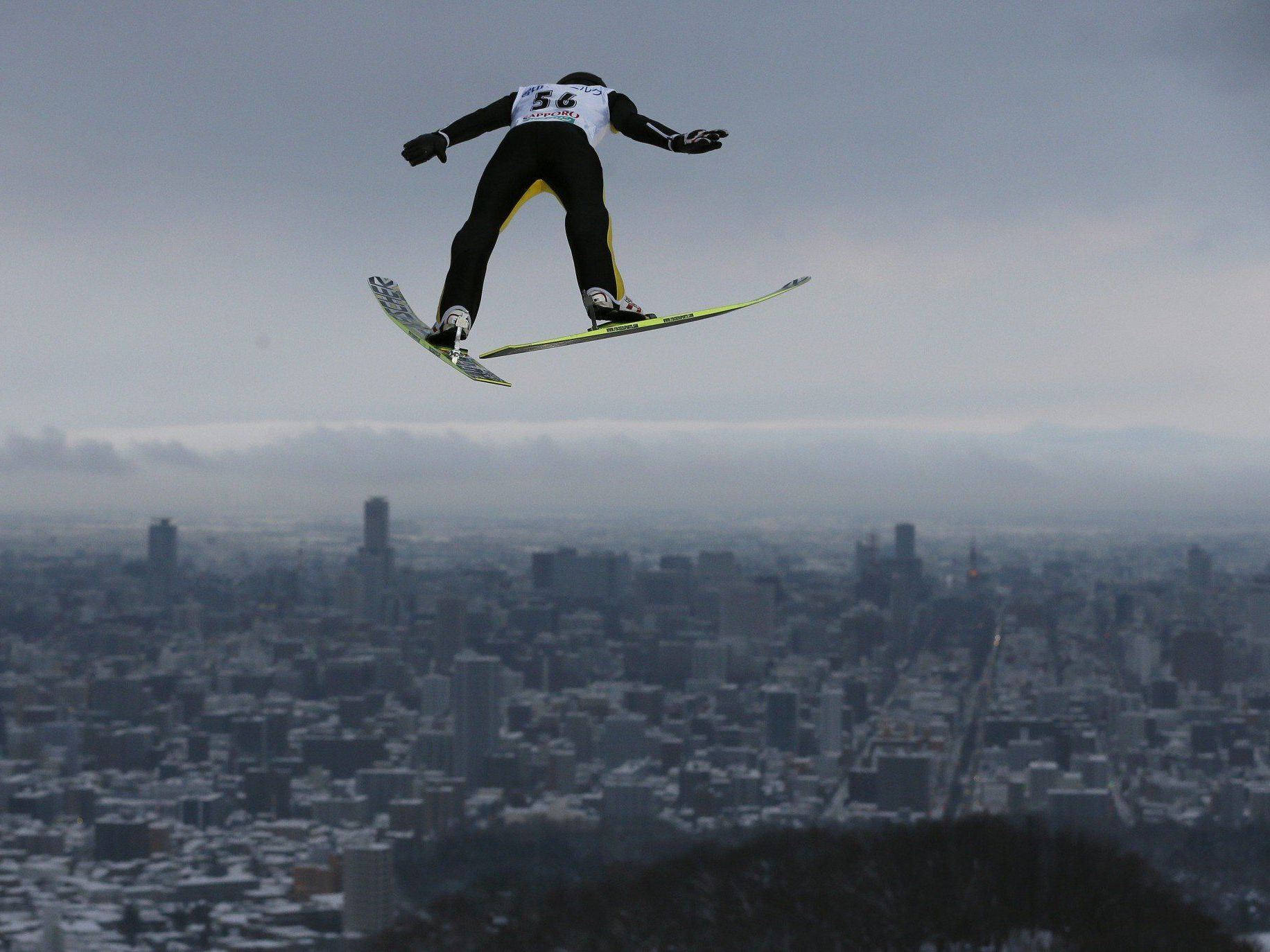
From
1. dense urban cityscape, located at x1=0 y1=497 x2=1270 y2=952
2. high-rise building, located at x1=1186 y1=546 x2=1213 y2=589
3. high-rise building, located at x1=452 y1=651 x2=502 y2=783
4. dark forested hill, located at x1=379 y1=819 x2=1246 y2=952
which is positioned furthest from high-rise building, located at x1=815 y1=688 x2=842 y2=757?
dark forested hill, located at x1=379 y1=819 x2=1246 y2=952

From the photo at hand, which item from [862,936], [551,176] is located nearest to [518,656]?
[862,936]

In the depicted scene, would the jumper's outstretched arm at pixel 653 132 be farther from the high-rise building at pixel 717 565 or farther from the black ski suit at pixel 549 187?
the high-rise building at pixel 717 565

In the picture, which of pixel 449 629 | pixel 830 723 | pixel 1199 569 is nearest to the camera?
pixel 830 723

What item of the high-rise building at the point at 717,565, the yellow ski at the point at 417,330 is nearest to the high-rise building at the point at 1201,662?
the high-rise building at the point at 717,565

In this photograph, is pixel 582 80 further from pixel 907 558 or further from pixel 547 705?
pixel 907 558

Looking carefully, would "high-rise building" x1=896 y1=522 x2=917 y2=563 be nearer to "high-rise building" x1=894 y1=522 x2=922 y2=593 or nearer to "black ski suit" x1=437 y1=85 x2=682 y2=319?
"high-rise building" x1=894 y1=522 x2=922 y2=593

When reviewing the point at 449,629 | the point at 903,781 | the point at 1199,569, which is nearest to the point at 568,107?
the point at 903,781
